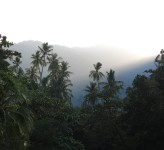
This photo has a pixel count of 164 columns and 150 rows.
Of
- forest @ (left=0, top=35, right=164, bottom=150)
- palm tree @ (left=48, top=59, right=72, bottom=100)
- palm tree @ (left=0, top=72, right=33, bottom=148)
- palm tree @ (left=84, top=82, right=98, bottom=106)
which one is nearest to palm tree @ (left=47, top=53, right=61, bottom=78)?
palm tree @ (left=48, top=59, right=72, bottom=100)

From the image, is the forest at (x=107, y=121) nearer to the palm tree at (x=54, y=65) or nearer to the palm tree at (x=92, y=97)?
the palm tree at (x=92, y=97)

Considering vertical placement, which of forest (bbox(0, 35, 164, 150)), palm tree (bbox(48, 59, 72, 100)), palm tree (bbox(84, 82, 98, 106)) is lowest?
forest (bbox(0, 35, 164, 150))

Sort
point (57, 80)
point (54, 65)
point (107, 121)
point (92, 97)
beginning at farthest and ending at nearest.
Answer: point (54, 65) < point (57, 80) < point (92, 97) < point (107, 121)

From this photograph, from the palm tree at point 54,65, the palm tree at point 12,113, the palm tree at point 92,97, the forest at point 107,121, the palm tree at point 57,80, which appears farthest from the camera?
the palm tree at point 54,65

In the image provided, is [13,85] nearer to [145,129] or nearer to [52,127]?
[52,127]

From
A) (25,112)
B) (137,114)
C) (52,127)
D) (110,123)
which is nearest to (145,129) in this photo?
(137,114)

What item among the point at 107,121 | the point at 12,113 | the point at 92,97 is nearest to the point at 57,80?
the point at 92,97

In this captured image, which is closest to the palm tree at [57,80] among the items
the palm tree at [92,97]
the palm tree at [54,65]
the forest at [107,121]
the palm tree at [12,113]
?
the palm tree at [54,65]

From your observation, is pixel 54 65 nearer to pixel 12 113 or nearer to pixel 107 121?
pixel 107 121

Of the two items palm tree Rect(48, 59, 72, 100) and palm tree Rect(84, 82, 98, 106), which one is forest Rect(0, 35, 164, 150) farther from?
palm tree Rect(48, 59, 72, 100)

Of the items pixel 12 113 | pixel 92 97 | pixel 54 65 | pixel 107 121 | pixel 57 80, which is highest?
pixel 54 65

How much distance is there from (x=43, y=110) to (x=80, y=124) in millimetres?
5787

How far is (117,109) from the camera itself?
47.7 metres

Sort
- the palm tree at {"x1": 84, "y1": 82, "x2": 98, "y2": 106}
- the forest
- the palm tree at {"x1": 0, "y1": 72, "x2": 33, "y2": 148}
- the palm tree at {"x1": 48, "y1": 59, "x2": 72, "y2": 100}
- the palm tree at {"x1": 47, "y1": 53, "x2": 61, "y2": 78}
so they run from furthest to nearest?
the palm tree at {"x1": 47, "y1": 53, "x2": 61, "y2": 78}, the palm tree at {"x1": 48, "y1": 59, "x2": 72, "y2": 100}, the palm tree at {"x1": 84, "y1": 82, "x2": 98, "y2": 106}, the forest, the palm tree at {"x1": 0, "y1": 72, "x2": 33, "y2": 148}
